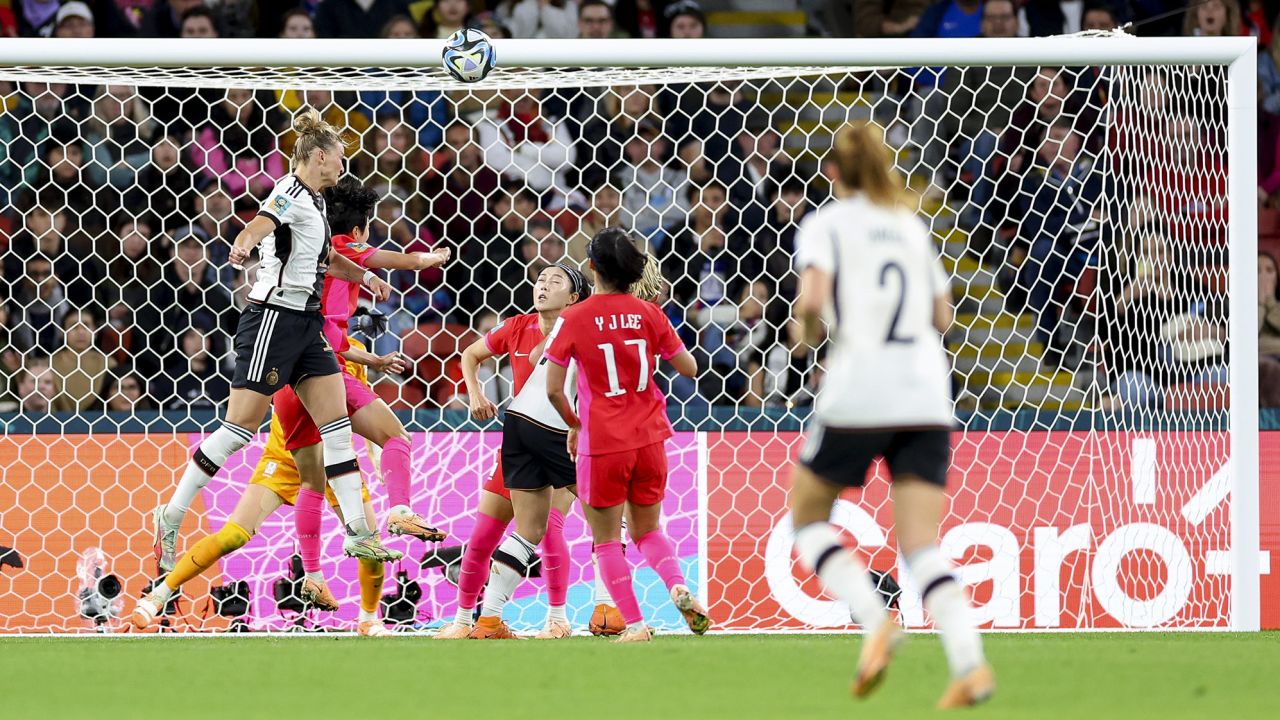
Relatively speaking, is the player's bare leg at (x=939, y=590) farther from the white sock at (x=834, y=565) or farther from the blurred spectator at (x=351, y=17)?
the blurred spectator at (x=351, y=17)

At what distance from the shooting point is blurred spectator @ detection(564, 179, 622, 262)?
905cm

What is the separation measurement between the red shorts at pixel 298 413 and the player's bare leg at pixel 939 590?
127 inches

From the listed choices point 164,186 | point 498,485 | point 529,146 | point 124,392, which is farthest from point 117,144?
→ point 498,485

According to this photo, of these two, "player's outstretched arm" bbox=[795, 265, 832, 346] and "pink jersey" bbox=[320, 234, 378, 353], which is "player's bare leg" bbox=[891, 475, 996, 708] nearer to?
"player's outstretched arm" bbox=[795, 265, 832, 346]

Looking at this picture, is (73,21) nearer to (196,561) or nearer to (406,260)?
(406,260)

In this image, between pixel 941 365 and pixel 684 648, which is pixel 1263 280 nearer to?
pixel 684 648

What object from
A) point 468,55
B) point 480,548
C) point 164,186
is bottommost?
A: point 480,548

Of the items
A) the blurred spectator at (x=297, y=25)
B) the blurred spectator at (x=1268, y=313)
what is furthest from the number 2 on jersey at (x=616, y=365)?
the blurred spectator at (x=297, y=25)

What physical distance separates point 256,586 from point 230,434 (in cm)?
124

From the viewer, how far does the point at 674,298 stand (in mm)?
8977

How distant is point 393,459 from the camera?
674 centimetres

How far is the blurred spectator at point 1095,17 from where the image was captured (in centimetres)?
1085

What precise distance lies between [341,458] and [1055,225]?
4144 millimetres

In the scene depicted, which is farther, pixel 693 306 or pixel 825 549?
pixel 693 306
